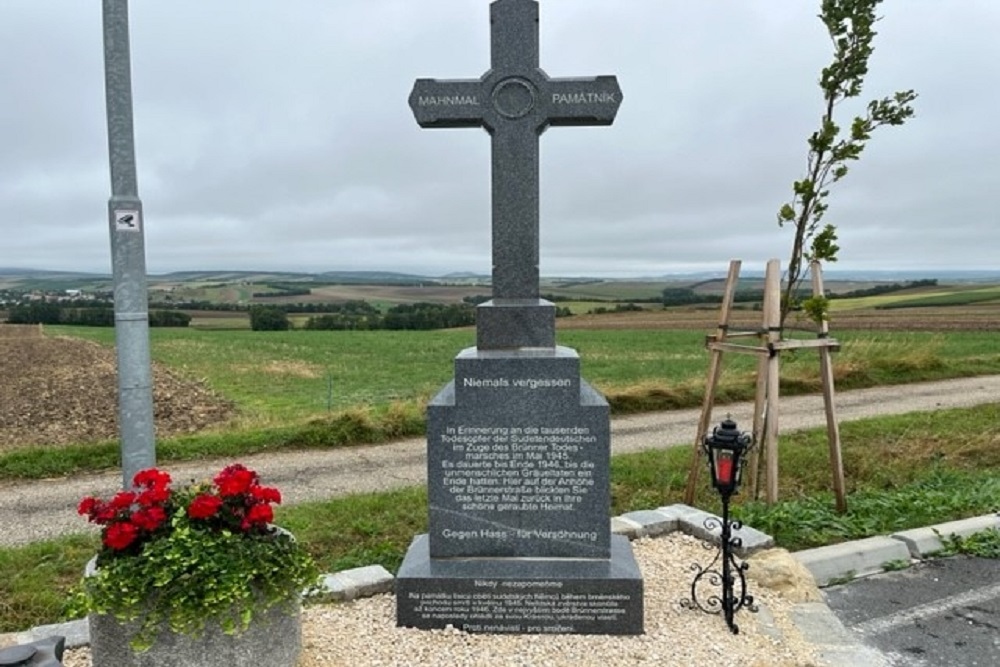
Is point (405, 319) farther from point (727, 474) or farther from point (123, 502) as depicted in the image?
point (123, 502)

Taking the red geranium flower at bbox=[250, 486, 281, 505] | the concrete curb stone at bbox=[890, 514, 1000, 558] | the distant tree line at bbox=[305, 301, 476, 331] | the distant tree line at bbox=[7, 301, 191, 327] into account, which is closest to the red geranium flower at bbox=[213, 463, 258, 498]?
the red geranium flower at bbox=[250, 486, 281, 505]

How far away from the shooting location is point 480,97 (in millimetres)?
5082

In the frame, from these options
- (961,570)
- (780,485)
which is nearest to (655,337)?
(780,485)

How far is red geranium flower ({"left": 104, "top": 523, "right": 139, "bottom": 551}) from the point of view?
3672 mm

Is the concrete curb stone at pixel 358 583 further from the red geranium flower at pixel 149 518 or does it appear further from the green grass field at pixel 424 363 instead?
the green grass field at pixel 424 363

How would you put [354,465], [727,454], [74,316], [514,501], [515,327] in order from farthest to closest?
[74,316] → [354,465] → [515,327] → [514,501] → [727,454]

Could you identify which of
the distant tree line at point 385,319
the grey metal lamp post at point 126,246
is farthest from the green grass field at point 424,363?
the grey metal lamp post at point 126,246

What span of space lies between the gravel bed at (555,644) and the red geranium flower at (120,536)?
921mm

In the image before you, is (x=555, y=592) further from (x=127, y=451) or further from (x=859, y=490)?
(x=859, y=490)

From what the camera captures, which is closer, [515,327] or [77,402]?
[515,327]

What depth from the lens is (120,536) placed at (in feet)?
12.1

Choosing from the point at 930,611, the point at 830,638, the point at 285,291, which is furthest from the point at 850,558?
the point at 285,291

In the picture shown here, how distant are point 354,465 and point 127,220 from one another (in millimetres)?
6329

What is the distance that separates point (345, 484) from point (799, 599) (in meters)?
5.70
